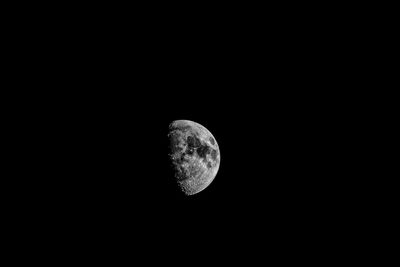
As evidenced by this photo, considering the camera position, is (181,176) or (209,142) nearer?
(181,176)

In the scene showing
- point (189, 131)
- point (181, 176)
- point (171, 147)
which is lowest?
point (181, 176)

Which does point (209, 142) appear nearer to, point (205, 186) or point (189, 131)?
point (189, 131)

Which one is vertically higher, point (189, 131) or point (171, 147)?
point (189, 131)

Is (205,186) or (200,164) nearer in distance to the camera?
(200,164)

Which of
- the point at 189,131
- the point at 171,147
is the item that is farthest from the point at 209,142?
the point at 171,147

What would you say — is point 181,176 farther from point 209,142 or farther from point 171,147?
point 209,142

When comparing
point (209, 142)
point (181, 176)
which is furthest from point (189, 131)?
point (181, 176)
